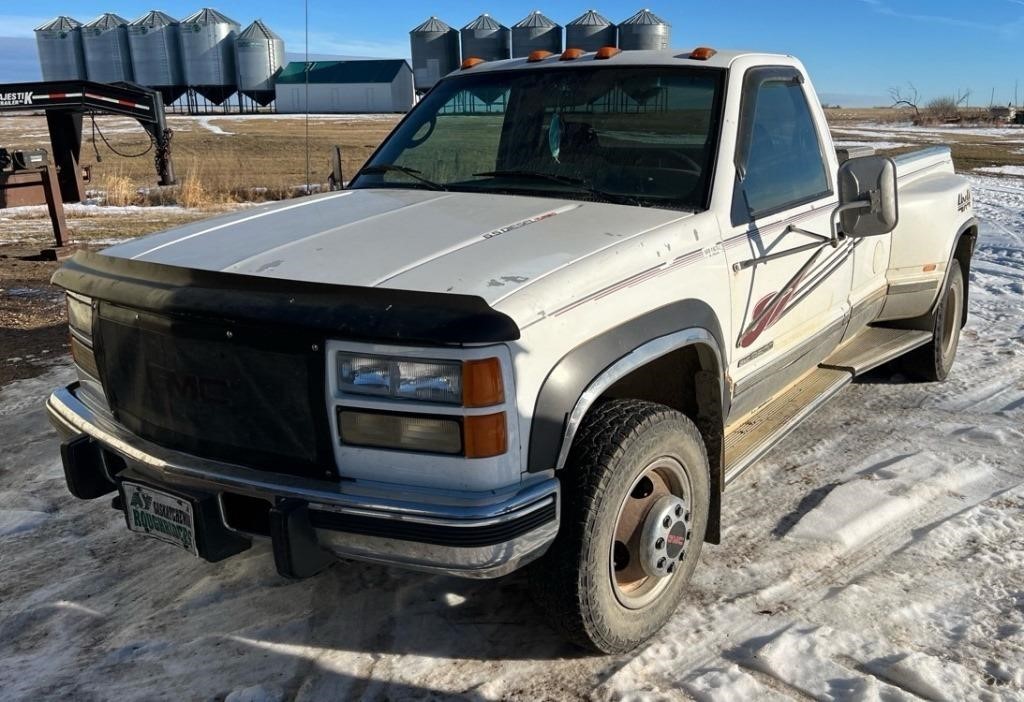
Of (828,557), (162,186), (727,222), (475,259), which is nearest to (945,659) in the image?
(828,557)

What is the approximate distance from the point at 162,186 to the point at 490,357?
15025 millimetres

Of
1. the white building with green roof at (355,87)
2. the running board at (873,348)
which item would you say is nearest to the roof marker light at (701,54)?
the running board at (873,348)

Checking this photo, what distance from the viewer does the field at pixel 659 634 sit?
289 centimetres

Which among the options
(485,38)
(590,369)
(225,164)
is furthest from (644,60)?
(485,38)

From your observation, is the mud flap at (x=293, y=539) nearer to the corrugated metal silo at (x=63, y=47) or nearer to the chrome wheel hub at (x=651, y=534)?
the chrome wheel hub at (x=651, y=534)

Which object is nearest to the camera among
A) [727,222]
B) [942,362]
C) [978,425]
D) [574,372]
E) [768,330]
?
[574,372]

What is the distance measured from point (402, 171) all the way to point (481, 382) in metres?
2.08

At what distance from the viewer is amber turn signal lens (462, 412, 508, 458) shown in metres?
2.44

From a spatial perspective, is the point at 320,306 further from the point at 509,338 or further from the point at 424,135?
the point at 424,135

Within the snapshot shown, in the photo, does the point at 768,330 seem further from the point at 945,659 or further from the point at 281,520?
the point at 281,520

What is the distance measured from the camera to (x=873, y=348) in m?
5.23

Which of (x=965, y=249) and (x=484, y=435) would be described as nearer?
(x=484, y=435)

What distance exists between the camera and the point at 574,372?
262cm

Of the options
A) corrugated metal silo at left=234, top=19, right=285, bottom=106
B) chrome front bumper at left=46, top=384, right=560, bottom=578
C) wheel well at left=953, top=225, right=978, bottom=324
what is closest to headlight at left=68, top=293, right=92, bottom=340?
chrome front bumper at left=46, top=384, right=560, bottom=578
